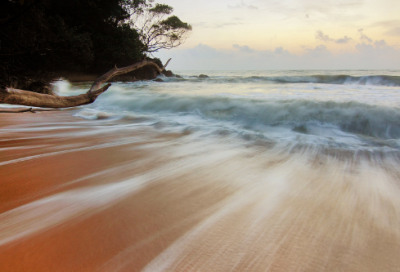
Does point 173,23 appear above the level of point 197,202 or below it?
above

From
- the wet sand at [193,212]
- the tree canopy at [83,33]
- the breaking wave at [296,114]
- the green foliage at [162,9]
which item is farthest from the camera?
the green foliage at [162,9]

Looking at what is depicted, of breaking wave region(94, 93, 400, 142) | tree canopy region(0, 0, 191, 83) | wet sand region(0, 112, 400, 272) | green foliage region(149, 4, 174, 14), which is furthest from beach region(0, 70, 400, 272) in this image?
green foliage region(149, 4, 174, 14)

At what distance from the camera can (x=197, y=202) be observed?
1437 millimetres

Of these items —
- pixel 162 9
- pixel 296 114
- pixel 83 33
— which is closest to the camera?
pixel 296 114

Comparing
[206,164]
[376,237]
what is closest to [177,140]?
[206,164]

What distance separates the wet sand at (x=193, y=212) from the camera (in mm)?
980

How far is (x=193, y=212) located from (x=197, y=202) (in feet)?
0.37

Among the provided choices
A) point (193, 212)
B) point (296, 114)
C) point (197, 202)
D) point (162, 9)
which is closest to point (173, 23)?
point (162, 9)

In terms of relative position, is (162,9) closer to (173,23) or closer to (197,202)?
(173,23)

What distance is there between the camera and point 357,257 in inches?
39.9

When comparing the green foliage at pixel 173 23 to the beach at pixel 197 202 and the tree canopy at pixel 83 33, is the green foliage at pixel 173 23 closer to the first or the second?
the tree canopy at pixel 83 33

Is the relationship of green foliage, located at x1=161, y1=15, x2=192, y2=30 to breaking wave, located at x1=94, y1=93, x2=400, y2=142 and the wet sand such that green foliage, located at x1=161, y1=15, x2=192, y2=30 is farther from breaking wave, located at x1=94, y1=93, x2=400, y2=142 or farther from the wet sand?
the wet sand

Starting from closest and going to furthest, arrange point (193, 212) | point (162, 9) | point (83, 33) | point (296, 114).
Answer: point (193, 212) < point (296, 114) < point (83, 33) < point (162, 9)

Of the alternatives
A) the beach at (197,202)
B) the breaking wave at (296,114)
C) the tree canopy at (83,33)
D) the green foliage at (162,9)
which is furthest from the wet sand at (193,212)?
the green foliage at (162,9)
